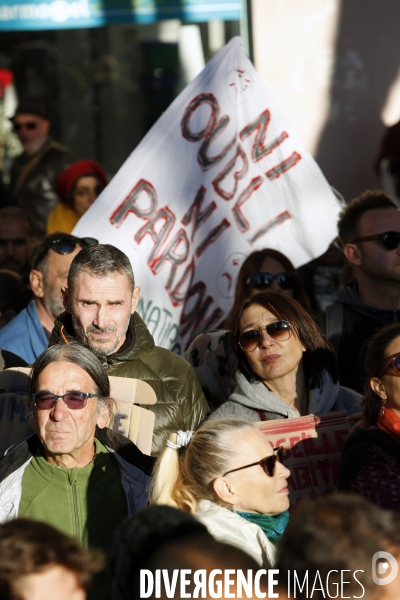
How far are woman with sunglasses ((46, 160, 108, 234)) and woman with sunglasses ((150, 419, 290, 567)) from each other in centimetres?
375

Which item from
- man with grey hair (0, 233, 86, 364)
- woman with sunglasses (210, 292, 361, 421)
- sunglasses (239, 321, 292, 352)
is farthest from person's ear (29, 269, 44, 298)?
sunglasses (239, 321, 292, 352)

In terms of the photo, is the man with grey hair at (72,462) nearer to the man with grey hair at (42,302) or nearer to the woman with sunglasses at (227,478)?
the woman with sunglasses at (227,478)

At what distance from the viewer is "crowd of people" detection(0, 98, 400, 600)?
1905 mm

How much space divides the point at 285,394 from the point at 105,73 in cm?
830

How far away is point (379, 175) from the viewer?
7.04 metres

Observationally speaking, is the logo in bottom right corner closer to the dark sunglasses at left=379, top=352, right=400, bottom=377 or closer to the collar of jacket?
the dark sunglasses at left=379, top=352, right=400, bottom=377

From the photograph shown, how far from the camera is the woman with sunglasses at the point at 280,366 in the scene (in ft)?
12.6

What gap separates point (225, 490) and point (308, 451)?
707 millimetres

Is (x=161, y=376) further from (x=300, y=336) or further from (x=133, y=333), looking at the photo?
(x=300, y=336)

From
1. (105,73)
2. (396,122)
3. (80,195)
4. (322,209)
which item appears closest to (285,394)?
(322,209)

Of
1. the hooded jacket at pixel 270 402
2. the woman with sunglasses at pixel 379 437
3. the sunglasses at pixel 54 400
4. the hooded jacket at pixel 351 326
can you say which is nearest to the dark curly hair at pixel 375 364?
the woman with sunglasses at pixel 379 437

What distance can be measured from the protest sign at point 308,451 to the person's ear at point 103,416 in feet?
1.98

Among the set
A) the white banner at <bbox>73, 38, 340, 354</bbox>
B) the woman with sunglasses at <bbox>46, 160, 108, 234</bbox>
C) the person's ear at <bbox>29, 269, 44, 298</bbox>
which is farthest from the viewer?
the woman with sunglasses at <bbox>46, 160, 108, 234</bbox>

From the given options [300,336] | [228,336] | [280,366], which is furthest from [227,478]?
[228,336]
